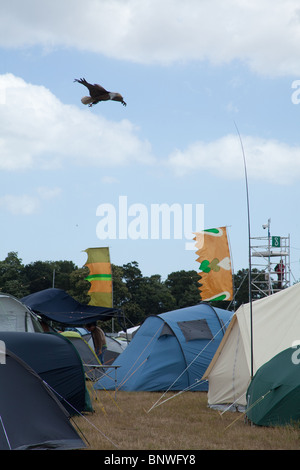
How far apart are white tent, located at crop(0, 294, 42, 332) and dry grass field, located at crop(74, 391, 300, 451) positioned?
2.59 m

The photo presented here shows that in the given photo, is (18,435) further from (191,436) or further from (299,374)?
(299,374)

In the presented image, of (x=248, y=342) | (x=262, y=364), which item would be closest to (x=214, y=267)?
(x=248, y=342)

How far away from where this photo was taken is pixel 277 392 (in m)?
7.95

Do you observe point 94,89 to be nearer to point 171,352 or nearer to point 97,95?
point 97,95

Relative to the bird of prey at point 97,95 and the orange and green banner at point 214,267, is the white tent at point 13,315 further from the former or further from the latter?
the orange and green banner at point 214,267

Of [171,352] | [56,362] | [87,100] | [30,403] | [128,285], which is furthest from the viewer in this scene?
[128,285]

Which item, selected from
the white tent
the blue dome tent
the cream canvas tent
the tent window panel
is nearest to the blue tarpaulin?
the blue dome tent

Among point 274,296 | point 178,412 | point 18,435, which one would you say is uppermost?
point 274,296

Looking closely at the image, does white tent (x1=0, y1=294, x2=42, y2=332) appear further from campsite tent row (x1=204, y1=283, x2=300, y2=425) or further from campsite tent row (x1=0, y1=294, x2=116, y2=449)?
campsite tent row (x1=204, y1=283, x2=300, y2=425)

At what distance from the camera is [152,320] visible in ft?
47.8

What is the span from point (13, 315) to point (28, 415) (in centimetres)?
629

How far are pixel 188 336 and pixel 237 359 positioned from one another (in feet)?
12.4

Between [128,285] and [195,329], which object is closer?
[195,329]
